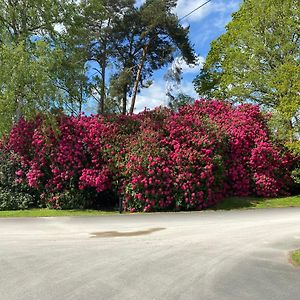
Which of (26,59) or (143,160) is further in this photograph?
(26,59)

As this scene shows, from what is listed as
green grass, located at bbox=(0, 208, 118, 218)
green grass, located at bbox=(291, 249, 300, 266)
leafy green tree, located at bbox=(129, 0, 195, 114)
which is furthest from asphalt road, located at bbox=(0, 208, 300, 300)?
leafy green tree, located at bbox=(129, 0, 195, 114)

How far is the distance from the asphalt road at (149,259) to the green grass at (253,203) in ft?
12.2

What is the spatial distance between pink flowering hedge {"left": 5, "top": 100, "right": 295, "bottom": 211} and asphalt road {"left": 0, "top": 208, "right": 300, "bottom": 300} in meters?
3.10

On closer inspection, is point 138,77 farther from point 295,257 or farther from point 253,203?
point 295,257

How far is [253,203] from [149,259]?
10.5m

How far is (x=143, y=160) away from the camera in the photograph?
15.5 metres

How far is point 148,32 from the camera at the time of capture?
3381 centimetres

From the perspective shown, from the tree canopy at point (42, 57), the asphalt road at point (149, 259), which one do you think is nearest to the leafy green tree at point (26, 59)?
the tree canopy at point (42, 57)

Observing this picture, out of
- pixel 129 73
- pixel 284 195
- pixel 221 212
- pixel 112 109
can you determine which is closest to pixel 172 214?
pixel 221 212

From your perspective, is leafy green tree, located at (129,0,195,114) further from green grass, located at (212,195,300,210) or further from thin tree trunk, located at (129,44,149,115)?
green grass, located at (212,195,300,210)

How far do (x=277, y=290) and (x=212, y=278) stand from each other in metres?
0.96

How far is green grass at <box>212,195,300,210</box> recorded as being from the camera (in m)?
16.3

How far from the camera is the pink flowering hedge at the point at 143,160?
50.8 feet

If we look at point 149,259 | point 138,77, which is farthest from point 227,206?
point 138,77
